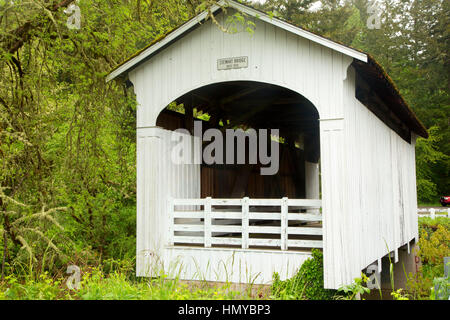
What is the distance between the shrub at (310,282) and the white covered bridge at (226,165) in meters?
0.19

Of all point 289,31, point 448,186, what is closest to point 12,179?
point 289,31

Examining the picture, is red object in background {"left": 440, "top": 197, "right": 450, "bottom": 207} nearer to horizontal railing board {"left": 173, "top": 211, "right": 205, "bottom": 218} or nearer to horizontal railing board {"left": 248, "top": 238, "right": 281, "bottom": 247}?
horizontal railing board {"left": 248, "top": 238, "right": 281, "bottom": 247}

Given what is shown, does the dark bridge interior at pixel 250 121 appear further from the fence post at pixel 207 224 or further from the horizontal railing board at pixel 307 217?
the horizontal railing board at pixel 307 217

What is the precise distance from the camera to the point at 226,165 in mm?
10633

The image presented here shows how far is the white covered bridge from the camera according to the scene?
7086mm

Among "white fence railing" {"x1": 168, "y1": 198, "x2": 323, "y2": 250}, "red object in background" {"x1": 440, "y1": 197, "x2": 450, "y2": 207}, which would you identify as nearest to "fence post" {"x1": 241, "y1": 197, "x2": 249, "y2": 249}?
"white fence railing" {"x1": 168, "y1": 198, "x2": 323, "y2": 250}

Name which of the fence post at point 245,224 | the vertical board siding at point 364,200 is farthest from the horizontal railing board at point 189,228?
the vertical board siding at point 364,200

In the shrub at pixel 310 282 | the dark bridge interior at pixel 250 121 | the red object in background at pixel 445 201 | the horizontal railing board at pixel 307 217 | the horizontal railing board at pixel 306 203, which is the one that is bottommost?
the shrub at pixel 310 282

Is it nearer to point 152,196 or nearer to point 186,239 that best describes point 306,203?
point 186,239

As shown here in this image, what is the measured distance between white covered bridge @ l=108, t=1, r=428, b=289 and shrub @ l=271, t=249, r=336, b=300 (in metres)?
0.19

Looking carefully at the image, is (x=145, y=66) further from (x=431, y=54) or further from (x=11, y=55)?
(x=431, y=54)

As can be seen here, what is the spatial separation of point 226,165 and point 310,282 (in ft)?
→ 13.4

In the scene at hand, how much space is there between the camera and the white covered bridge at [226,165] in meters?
7.09

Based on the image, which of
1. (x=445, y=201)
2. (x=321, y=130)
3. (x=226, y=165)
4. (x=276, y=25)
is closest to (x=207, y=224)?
(x=321, y=130)
